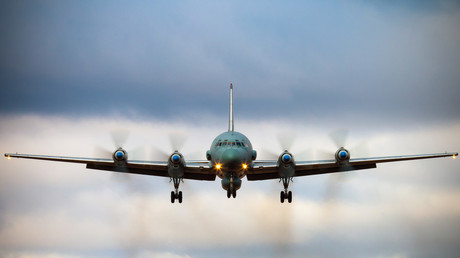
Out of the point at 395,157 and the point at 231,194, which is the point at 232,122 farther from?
the point at 395,157

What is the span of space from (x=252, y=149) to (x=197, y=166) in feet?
15.0

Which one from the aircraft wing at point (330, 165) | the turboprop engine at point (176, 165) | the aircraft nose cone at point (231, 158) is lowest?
the aircraft nose cone at point (231, 158)

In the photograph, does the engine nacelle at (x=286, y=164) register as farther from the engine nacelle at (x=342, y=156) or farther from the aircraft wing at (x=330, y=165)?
the engine nacelle at (x=342, y=156)

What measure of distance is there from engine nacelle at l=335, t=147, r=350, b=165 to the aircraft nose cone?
325 inches

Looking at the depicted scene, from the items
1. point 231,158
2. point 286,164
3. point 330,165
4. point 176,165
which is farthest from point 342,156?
point 176,165

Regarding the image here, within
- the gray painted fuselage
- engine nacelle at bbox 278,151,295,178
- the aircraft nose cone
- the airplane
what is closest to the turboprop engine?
the airplane

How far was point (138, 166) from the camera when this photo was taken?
64625mm

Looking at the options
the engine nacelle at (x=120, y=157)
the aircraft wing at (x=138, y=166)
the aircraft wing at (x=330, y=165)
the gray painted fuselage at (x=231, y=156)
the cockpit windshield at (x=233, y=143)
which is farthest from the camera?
the aircraft wing at (x=330, y=165)

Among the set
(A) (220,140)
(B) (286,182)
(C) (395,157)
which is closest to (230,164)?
(A) (220,140)

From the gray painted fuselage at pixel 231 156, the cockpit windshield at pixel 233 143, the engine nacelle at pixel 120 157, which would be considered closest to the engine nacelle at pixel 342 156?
the gray painted fuselage at pixel 231 156

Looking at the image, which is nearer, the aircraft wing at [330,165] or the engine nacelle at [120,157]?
the engine nacelle at [120,157]

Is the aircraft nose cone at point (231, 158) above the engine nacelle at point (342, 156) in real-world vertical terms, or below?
below

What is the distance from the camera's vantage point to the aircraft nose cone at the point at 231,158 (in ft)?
194

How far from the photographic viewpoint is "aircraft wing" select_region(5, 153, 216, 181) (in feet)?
205
